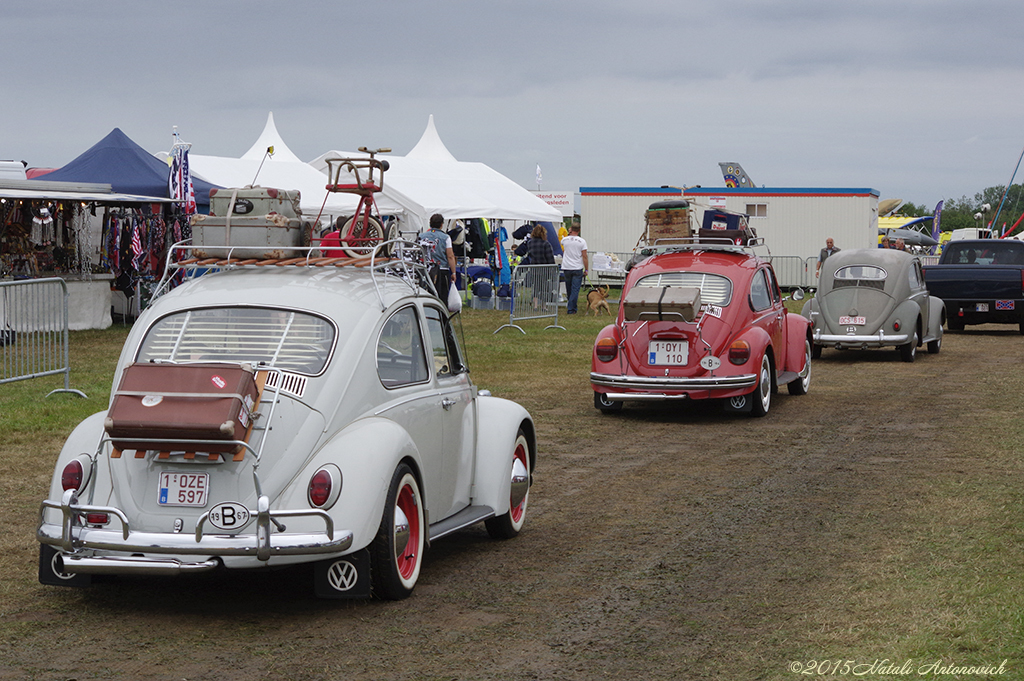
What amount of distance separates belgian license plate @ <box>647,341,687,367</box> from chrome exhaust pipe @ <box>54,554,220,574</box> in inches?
302

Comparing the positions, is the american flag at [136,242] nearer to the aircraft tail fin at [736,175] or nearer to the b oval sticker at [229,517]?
the b oval sticker at [229,517]

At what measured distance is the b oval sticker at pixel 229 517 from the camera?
5.33 meters

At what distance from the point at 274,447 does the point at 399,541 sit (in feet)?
2.59

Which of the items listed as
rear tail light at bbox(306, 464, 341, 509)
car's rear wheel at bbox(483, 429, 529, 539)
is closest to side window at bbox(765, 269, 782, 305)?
car's rear wheel at bbox(483, 429, 529, 539)

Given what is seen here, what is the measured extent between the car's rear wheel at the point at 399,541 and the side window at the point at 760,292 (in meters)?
7.66

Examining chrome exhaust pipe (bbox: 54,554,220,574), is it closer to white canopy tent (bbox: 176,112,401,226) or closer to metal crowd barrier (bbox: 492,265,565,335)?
metal crowd barrier (bbox: 492,265,565,335)

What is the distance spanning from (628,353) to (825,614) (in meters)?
6.97

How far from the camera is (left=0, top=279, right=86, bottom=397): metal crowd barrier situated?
12961 mm

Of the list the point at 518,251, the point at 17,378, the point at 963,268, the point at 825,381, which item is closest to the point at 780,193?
the point at 518,251

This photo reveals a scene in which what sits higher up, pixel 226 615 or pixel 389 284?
pixel 389 284

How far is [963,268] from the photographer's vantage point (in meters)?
23.5

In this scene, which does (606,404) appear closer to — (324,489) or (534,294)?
(324,489)

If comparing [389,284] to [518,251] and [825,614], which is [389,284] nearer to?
[825,614]

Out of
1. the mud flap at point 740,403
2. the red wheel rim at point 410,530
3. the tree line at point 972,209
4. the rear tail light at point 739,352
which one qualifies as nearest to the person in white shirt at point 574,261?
the mud flap at point 740,403
